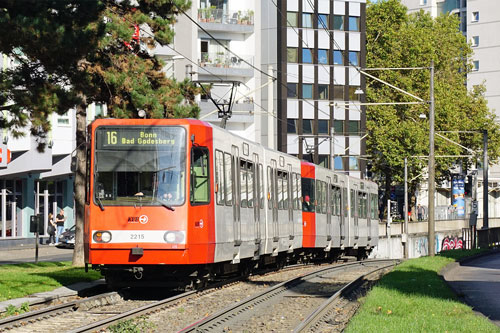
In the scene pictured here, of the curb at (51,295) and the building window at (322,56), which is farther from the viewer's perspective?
the building window at (322,56)

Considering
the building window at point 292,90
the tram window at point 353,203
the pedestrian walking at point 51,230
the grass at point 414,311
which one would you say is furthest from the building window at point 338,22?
the grass at point 414,311

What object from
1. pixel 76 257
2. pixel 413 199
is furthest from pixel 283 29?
pixel 76 257

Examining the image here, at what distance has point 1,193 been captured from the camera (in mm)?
48906

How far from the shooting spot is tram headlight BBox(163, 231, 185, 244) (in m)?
18.4

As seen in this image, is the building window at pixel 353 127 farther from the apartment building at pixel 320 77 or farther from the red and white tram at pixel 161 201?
the red and white tram at pixel 161 201

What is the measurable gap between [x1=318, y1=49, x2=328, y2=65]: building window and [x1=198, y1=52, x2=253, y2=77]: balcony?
42.0 ft

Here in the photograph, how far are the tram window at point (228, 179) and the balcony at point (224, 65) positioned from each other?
46.0m

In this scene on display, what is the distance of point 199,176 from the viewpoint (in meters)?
19.0

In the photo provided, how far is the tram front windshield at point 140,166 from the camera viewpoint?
730 inches

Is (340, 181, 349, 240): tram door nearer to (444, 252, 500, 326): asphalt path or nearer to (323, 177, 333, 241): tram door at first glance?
(323, 177, 333, 241): tram door

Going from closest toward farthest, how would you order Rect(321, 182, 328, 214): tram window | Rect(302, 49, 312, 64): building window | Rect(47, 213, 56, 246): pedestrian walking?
Rect(321, 182, 328, 214): tram window < Rect(47, 213, 56, 246): pedestrian walking < Rect(302, 49, 312, 64): building window

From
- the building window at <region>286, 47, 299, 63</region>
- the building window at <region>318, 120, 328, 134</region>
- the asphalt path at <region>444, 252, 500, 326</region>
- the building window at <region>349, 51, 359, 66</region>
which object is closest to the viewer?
the asphalt path at <region>444, 252, 500, 326</region>

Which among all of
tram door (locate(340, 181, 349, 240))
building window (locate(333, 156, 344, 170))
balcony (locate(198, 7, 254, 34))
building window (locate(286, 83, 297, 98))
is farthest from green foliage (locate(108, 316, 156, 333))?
building window (locate(333, 156, 344, 170))

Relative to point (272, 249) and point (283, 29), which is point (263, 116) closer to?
point (283, 29)
